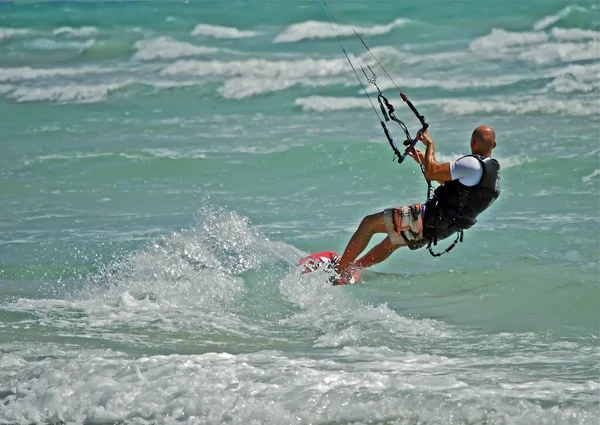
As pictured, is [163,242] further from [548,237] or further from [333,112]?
[333,112]

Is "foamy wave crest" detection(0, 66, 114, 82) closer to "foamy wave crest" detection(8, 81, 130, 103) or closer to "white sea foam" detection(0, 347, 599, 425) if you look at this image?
"foamy wave crest" detection(8, 81, 130, 103)

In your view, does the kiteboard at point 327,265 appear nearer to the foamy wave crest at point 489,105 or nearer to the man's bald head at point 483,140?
the man's bald head at point 483,140

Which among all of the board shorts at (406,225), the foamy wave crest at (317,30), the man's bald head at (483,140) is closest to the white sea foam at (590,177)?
the board shorts at (406,225)

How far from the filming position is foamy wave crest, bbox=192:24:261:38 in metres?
26.9

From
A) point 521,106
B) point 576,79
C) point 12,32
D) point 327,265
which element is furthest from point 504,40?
point 327,265

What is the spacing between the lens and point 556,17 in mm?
26406

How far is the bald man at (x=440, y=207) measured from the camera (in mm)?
8422

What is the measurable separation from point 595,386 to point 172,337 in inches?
125

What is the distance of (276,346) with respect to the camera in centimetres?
803

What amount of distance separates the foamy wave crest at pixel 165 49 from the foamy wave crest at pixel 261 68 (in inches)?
33.4

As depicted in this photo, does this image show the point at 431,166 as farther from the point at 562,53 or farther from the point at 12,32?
the point at 12,32

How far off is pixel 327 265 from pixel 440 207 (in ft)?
4.82

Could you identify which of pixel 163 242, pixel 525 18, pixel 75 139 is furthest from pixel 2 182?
pixel 525 18

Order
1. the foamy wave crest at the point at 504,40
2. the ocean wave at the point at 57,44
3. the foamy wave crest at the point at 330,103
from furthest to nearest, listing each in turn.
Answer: the ocean wave at the point at 57,44, the foamy wave crest at the point at 504,40, the foamy wave crest at the point at 330,103
